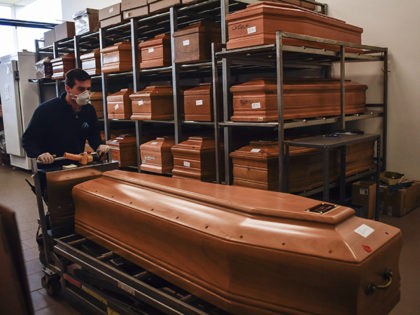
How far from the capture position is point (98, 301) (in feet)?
8.63

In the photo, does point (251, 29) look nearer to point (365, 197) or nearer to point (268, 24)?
point (268, 24)

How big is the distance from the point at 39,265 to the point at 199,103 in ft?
7.47

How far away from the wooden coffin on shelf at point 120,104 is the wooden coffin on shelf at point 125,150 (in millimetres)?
328

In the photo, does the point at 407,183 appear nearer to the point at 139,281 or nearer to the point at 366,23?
the point at 366,23

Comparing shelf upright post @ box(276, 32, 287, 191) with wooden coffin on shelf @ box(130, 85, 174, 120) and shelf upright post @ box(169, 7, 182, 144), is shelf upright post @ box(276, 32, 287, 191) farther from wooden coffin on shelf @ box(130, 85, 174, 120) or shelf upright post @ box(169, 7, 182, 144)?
wooden coffin on shelf @ box(130, 85, 174, 120)

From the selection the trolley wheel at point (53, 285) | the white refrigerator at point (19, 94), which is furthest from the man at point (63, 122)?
the white refrigerator at point (19, 94)

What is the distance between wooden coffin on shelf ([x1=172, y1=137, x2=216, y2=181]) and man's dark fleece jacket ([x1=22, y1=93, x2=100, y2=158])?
3.97ft

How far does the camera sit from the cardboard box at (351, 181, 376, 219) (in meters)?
4.33

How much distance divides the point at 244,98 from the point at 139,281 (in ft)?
7.09

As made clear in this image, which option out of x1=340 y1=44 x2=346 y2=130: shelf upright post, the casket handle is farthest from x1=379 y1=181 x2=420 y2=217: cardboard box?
the casket handle

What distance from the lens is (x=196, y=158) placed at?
4516mm

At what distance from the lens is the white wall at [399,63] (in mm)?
4637

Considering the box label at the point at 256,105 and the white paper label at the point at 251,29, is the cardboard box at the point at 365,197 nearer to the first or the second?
the box label at the point at 256,105

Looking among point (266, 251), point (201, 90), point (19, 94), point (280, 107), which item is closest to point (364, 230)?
point (266, 251)
